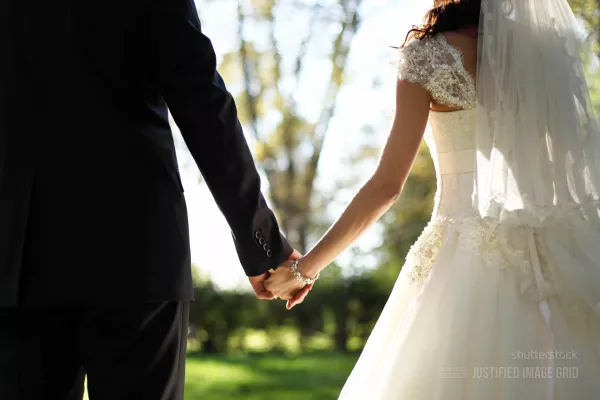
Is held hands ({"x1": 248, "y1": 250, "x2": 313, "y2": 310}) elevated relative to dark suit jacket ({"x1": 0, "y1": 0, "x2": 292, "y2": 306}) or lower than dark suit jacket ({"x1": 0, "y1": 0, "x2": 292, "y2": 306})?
lower

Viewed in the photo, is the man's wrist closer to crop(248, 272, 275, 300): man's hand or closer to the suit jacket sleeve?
crop(248, 272, 275, 300): man's hand

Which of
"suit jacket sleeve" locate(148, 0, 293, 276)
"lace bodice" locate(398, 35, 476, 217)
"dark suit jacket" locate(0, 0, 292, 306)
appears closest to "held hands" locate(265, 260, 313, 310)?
"suit jacket sleeve" locate(148, 0, 293, 276)

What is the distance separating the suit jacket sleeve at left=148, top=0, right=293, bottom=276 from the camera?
1809 millimetres

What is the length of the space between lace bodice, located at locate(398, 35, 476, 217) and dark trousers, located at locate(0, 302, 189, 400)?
99 centimetres

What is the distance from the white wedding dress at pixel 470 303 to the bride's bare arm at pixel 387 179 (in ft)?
0.20

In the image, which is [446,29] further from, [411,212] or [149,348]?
[411,212]

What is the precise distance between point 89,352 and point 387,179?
1.03 m

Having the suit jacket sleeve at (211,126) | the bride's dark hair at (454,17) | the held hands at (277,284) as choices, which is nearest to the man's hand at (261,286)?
the held hands at (277,284)

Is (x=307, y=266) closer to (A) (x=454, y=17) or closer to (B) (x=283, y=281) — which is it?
(B) (x=283, y=281)

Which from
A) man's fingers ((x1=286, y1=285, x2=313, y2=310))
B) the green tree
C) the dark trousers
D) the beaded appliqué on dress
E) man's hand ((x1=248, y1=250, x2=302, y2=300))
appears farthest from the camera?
the green tree

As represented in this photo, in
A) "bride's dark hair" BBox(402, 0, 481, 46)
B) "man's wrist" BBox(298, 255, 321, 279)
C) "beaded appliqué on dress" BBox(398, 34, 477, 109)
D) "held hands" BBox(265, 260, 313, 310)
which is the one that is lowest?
"held hands" BBox(265, 260, 313, 310)

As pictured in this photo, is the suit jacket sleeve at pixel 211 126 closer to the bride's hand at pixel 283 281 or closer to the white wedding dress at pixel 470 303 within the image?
the bride's hand at pixel 283 281

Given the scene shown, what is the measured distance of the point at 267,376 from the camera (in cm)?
700

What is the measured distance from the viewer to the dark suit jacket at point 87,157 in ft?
5.59
